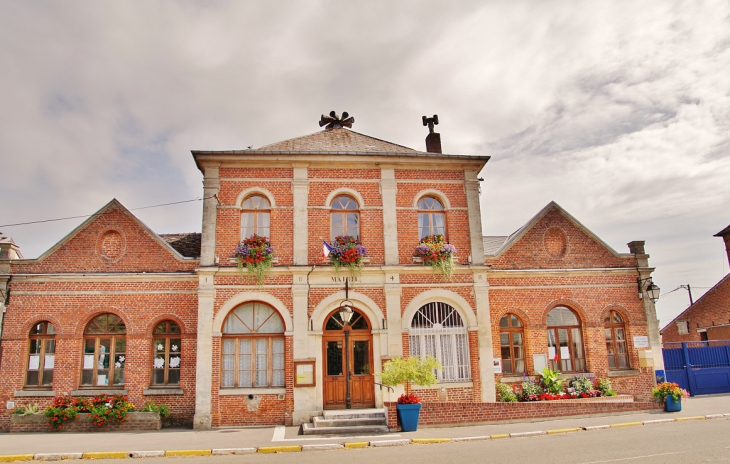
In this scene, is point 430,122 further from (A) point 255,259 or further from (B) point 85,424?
(B) point 85,424

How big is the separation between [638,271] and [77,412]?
17.1 m

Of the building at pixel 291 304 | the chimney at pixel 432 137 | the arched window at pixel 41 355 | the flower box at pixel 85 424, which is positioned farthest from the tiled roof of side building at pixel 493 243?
the arched window at pixel 41 355

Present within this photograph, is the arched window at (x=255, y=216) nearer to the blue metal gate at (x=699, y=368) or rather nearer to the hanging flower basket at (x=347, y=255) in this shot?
the hanging flower basket at (x=347, y=255)

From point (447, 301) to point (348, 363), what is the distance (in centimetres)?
341

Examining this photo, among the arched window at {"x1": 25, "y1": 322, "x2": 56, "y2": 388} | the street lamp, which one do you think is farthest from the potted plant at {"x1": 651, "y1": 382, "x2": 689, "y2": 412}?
the arched window at {"x1": 25, "y1": 322, "x2": 56, "y2": 388}

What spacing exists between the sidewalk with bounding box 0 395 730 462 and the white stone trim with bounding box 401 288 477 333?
3191 mm

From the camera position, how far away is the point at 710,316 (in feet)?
77.0

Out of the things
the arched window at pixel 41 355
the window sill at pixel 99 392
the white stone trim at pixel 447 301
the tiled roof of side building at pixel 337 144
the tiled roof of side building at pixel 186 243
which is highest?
the tiled roof of side building at pixel 337 144

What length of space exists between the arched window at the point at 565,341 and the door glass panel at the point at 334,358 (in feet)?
21.8

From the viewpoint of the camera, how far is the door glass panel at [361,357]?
14.5 metres

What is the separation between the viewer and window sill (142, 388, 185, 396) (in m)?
14.0

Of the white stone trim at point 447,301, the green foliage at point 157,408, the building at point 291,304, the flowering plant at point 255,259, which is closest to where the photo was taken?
the green foliage at point 157,408

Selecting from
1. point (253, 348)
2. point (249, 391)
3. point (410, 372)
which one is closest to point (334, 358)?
point (253, 348)

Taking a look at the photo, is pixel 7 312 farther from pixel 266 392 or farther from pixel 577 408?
pixel 577 408
